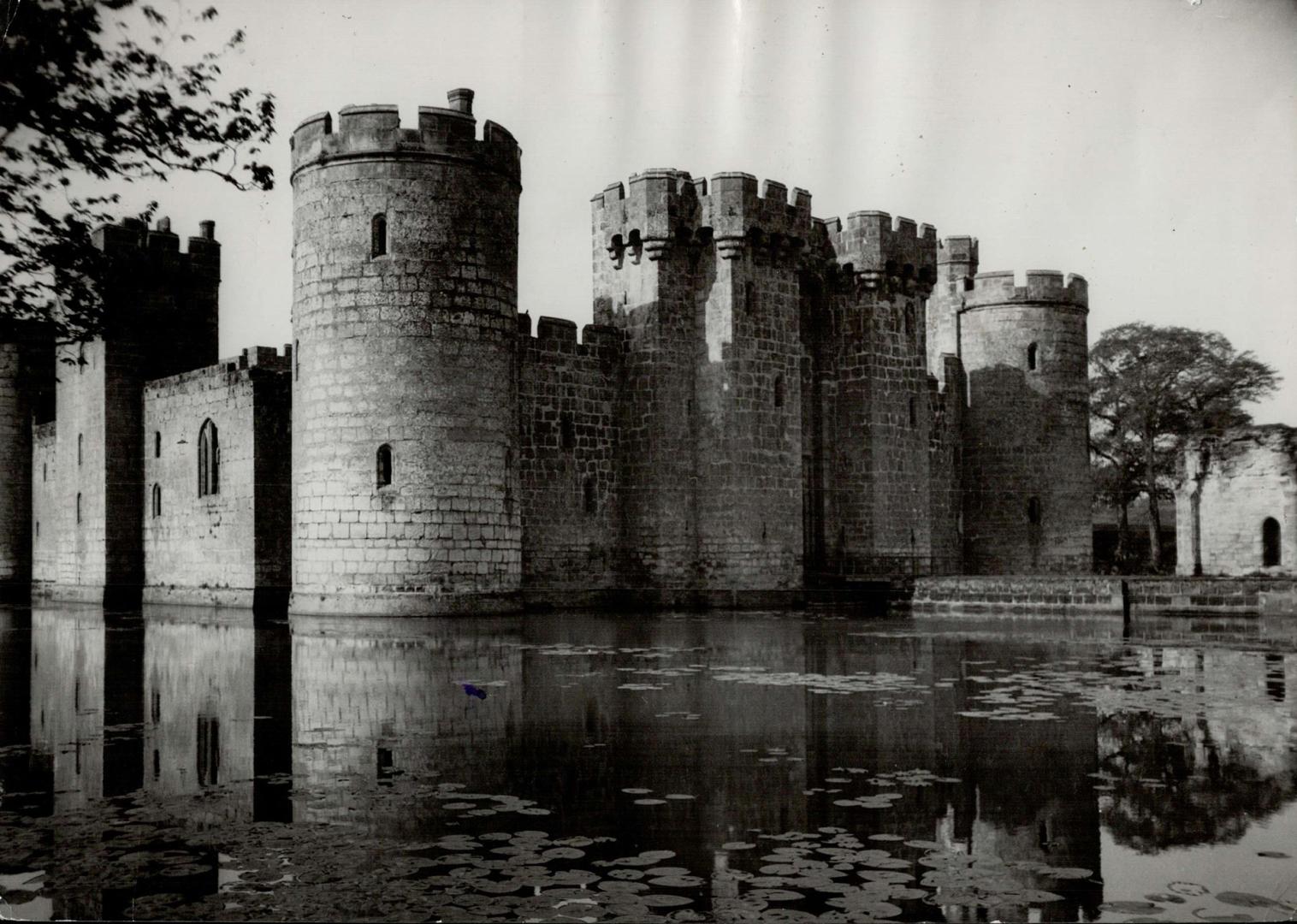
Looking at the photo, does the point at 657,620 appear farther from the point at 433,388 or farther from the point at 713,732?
the point at 713,732

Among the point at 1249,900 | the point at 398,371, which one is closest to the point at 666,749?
the point at 1249,900

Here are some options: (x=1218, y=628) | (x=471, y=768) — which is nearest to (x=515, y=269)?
(x=1218, y=628)

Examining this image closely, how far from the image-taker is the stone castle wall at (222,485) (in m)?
23.0

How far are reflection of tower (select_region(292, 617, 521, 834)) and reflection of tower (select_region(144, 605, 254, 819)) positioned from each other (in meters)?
0.33

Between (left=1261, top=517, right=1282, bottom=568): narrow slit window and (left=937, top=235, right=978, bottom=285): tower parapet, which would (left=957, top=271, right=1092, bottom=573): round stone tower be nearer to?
(left=937, top=235, right=978, bottom=285): tower parapet

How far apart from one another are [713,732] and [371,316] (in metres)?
12.7

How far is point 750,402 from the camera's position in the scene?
2347cm

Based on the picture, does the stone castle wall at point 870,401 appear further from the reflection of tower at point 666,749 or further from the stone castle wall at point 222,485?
the reflection of tower at point 666,749

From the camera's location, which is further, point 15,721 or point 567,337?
point 567,337

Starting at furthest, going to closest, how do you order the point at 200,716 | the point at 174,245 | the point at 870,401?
the point at 174,245 → the point at 870,401 → the point at 200,716

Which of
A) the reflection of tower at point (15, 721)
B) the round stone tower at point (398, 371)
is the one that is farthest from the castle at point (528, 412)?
the reflection of tower at point (15, 721)

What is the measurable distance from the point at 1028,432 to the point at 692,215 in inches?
517

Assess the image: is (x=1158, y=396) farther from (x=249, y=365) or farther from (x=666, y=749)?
(x=666, y=749)

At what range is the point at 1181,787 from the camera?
5.93 m
